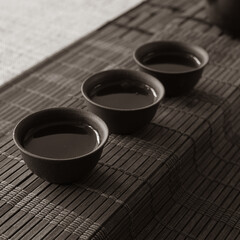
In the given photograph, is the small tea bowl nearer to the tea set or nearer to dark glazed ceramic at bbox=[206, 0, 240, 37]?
the tea set

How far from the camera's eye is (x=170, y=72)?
36.9 inches

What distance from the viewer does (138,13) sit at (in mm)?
1441

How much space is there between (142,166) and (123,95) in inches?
6.2

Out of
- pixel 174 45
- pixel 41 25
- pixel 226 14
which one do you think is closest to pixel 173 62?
pixel 174 45

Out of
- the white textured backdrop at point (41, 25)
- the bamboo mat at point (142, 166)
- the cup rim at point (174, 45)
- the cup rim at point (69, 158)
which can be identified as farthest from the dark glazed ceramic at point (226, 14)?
the cup rim at point (69, 158)

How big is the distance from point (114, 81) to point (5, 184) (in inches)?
11.2

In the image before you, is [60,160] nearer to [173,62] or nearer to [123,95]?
[123,95]

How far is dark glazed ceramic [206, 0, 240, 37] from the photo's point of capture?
1190 mm

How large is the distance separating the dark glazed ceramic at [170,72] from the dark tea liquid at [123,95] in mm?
50

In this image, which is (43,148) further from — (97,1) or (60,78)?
(97,1)

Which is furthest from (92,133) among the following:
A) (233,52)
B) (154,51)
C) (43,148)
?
(233,52)

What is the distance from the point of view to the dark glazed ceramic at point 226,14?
3.91ft

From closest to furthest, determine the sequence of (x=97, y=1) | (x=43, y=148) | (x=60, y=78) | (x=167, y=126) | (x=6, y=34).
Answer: (x=43, y=148)
(x=167, y=126)
(x=60, y=78)
(x=6, y=34)
(x=97, y=1)

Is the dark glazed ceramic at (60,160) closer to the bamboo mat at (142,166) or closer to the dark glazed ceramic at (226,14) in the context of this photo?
the bamboo mat at (142,166)
